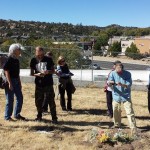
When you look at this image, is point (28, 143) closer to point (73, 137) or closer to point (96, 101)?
point (73, 137)

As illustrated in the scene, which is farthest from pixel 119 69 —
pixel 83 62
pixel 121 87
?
pixel 83 62

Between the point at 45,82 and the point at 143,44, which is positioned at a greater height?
the point at 45,82

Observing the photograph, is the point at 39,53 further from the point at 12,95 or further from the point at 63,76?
the point at 63,76

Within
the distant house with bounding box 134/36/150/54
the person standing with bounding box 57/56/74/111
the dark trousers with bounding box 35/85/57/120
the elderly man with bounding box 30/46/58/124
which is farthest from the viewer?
the distant house with bounding box 134/36/150/54

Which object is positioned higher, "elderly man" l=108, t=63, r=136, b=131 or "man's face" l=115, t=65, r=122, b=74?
"man's face" l=115, t=65, r=122, b=74

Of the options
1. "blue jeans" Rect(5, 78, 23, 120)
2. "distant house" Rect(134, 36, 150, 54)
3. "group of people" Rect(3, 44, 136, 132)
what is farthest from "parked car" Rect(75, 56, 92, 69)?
"distant house" Rect(134, 36, 150, 54)

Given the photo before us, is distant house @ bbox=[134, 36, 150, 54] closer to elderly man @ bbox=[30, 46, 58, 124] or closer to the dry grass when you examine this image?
the dry grass

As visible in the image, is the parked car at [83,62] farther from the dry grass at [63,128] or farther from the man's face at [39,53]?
the man's face at [39,53]

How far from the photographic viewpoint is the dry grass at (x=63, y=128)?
744 centimetres

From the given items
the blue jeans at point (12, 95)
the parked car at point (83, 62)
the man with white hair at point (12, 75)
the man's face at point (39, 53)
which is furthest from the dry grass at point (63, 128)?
the parked car at point (83, 62)

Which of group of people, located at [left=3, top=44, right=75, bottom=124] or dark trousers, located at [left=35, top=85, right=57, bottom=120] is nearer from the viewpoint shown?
group of people, located at [left=3, top=44, right=75, bottom=124]

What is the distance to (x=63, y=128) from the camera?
343 inches

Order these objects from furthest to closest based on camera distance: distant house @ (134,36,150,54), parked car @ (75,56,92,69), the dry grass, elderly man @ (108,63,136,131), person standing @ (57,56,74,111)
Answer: distant house @ (134,36,150,54) → parked car @ (75,56,92,69) → person standing @ (57,56,74,111) → elderly man @ (108,63,136,131) → the dry grass

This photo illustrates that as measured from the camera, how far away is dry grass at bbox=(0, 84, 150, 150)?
744cm
